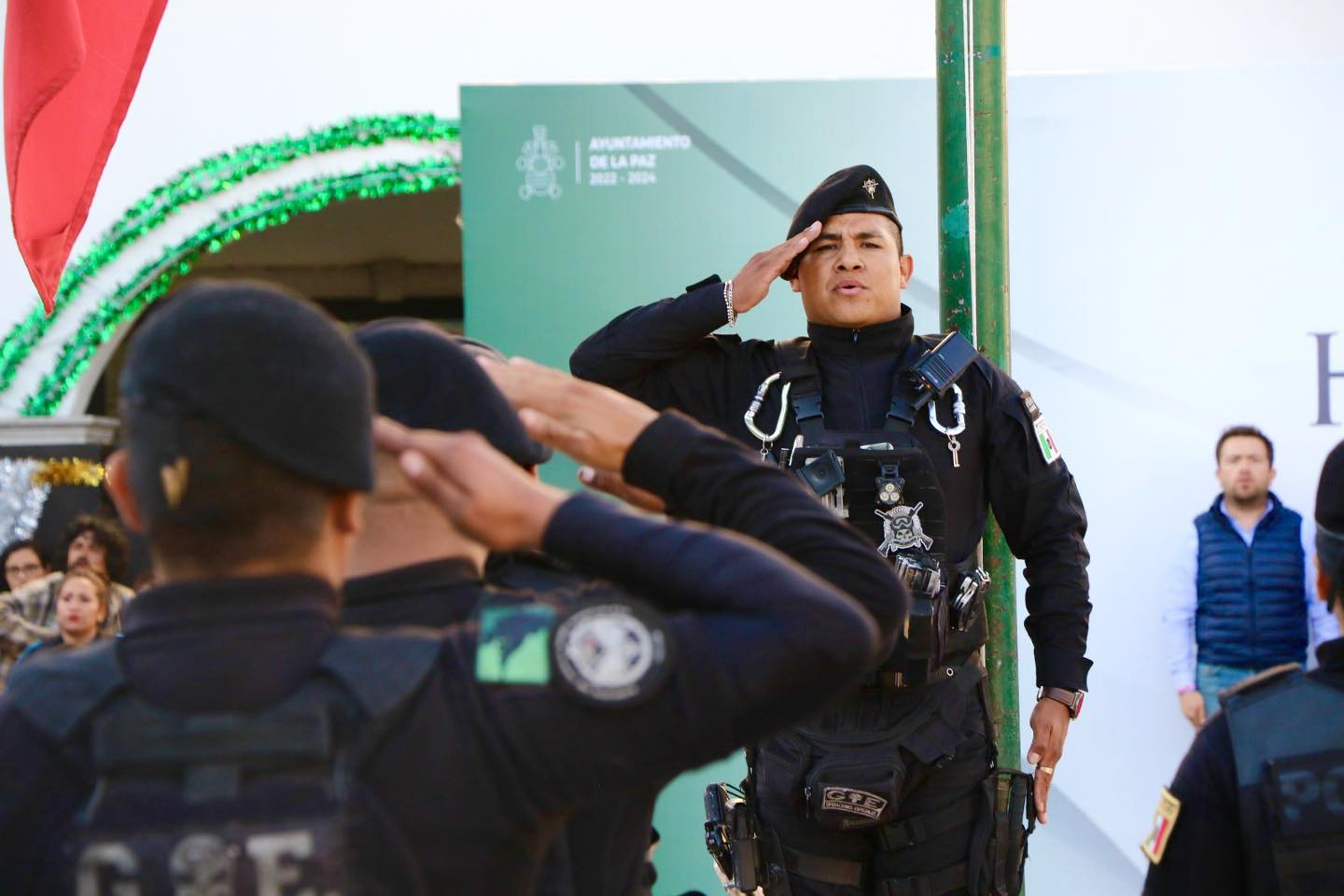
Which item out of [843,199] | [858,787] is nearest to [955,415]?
[843,199]

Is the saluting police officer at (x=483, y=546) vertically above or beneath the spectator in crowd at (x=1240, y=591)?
above

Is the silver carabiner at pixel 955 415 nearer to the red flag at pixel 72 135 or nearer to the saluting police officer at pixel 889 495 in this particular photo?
the saluting police officer at pixel 889 495

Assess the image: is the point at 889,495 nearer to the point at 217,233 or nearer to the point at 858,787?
the point at 858,787

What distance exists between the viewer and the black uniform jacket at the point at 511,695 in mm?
1173

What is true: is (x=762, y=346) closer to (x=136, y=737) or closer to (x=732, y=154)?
(x=732, y=154)

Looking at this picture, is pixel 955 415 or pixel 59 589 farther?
pixel 59 589

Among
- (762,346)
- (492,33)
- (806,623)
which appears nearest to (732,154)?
(762,346)

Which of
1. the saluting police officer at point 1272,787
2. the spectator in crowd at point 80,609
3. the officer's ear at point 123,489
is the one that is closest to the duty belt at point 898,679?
the saluting police officer at point 1272,787

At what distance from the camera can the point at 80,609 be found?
16.7 ft

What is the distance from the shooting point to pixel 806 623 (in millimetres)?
1217

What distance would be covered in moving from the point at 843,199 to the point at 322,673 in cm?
253

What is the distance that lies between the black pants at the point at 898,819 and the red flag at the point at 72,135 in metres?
2.17

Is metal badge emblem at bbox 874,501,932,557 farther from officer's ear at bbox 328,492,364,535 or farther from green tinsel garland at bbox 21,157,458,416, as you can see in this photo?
green tinsel garland at bbox 21,157,458,416

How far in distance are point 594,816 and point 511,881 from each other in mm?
178
